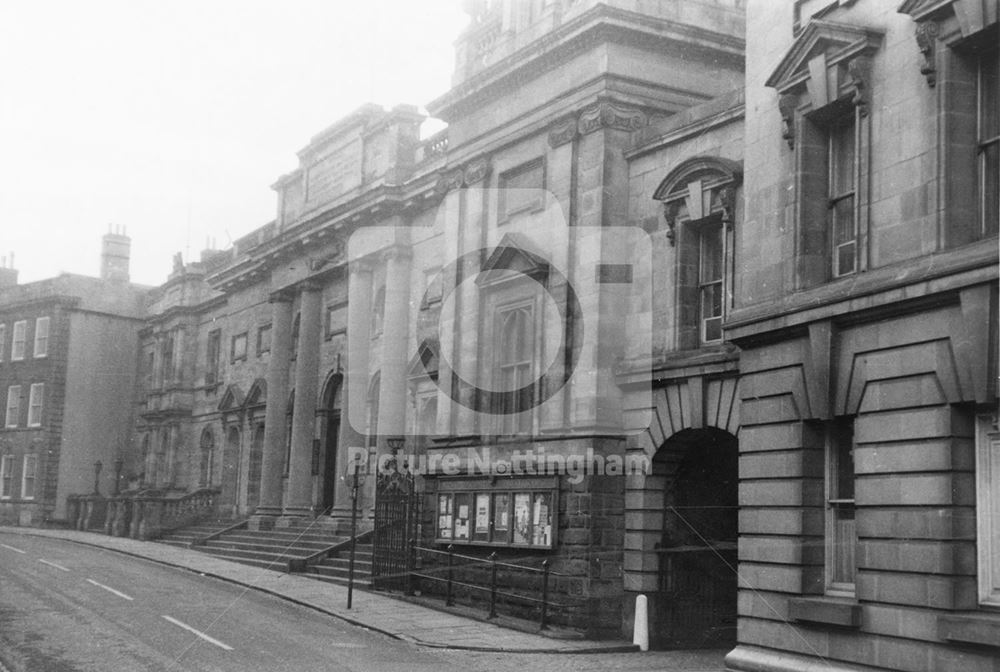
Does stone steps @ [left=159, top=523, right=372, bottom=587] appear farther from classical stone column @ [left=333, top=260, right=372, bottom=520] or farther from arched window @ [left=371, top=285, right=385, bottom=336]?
arched window @ [left=371, top=285, right=385, bottom=336]

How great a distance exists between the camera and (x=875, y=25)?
12.4 m

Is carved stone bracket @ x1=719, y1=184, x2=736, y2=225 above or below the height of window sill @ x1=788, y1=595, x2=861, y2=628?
above

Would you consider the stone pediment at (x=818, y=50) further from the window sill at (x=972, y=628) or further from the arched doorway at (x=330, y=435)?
the arched doorway at (x=330, y=435)

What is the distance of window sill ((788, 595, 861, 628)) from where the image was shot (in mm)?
11721

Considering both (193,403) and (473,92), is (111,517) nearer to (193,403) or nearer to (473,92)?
(193,403)

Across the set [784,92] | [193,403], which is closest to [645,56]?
[784,92]

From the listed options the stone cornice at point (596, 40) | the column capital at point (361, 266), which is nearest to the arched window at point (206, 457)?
the column capital at point (361, 266)

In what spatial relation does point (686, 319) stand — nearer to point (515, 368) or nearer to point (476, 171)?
point (515, 368)

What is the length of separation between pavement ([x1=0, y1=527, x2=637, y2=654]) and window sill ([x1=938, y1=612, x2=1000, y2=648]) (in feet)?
23.1

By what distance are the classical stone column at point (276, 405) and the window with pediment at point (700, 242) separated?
59.1ft

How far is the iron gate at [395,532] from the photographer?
23188 mm

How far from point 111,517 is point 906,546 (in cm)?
3417

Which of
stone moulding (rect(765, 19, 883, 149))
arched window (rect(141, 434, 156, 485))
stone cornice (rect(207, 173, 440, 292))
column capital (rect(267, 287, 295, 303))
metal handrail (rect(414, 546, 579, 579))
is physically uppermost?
stone cornice (rect(207, 173, 440, 292))

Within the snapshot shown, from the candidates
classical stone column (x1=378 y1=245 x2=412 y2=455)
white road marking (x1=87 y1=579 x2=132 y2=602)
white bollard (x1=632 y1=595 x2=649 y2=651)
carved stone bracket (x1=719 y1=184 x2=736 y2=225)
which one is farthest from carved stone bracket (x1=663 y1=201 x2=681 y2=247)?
white road marking (x1=87 y1=579 x2=132 y2=602)
